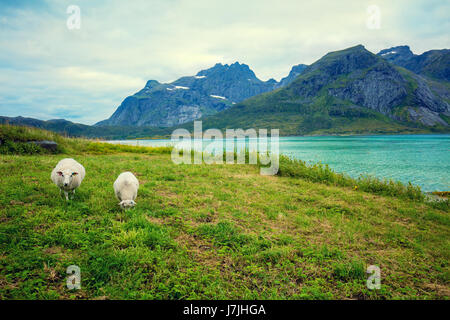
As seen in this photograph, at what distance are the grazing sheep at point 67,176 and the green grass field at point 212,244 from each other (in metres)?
0.53

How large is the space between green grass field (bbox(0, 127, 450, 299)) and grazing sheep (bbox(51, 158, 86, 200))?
53 cm

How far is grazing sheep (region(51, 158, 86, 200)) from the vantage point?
720 centimetres

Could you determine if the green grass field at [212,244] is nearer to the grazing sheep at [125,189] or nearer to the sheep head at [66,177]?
the grazing sheep at [125,189]

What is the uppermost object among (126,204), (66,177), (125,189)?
(66,177)

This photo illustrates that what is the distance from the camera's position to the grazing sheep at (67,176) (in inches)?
283

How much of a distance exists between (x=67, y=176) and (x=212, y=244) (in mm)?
5314

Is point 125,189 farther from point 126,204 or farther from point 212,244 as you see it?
point 212,244

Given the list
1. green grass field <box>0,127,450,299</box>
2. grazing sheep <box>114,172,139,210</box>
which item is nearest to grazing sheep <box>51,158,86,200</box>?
green grass field <box>0,127,450,299</box>

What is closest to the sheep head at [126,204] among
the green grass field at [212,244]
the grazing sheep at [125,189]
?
the grazing sheep at [125,189]

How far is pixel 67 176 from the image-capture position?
7.11 meters

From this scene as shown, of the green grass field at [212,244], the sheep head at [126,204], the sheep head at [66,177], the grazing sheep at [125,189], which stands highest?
the sheep head at [66,177]

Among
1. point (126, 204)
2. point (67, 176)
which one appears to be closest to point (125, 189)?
point (126, 204)

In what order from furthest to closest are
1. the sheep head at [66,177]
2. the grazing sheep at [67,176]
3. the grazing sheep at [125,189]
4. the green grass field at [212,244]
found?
1. the grazing sheep at [125,189]
2. the grazing sheep at [67,176]
3. the sheep head at [66,177]
4. the green grass field at [212,244]
